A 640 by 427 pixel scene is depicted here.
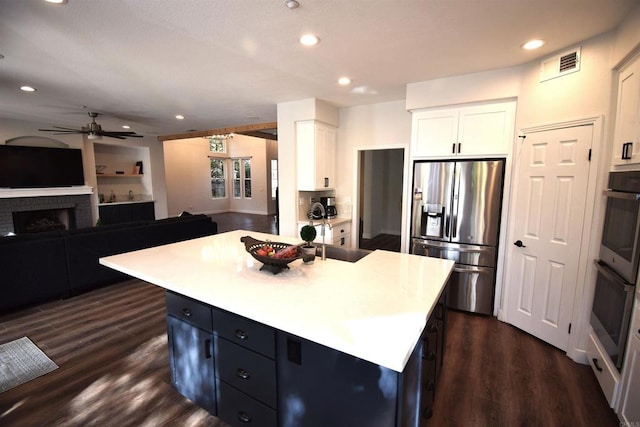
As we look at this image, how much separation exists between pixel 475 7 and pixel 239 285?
231 centimetres

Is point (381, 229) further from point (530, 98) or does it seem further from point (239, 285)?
point (239, 285)

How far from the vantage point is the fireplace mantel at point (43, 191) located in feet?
18.9

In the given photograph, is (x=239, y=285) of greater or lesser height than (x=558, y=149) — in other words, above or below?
below

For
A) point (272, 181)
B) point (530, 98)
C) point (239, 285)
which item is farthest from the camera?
point (272, 181)

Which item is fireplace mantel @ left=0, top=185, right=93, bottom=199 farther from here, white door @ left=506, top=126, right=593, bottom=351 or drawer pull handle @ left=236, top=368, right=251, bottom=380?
white door @ left=506, top=126, right=593, bottom=351

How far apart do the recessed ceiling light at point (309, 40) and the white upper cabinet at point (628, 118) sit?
2.20 meters

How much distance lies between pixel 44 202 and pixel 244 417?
7.37 m

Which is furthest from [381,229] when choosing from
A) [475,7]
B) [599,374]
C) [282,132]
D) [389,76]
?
[475,7]

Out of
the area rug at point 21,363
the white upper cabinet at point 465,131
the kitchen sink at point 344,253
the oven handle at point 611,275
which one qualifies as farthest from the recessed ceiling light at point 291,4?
the area rug at point 21,363

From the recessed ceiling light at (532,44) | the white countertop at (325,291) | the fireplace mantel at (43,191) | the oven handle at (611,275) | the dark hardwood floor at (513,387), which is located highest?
the recessed ceiling light at (532,44)

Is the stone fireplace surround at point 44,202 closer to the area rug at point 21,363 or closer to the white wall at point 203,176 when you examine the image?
the white wall at point 203,176

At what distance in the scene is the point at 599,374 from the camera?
2.11m

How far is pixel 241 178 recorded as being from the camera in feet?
38.5

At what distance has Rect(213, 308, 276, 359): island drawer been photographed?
4.73 ft
